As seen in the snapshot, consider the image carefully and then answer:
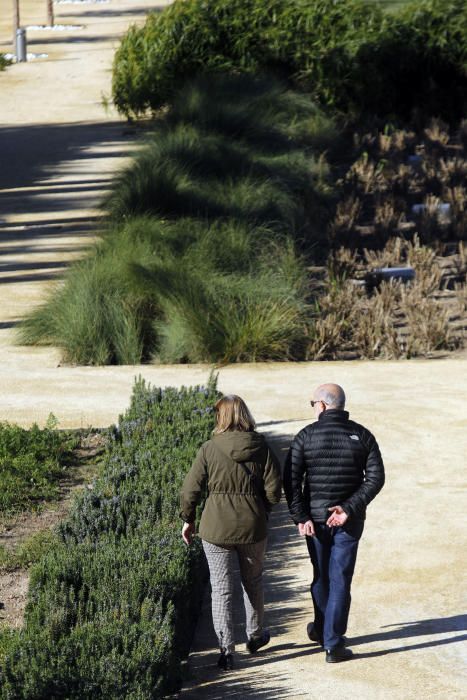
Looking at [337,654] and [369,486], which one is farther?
[337,654]

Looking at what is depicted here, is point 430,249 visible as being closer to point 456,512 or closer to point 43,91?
point 456,512

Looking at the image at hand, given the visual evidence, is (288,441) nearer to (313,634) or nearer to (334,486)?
(313,634)

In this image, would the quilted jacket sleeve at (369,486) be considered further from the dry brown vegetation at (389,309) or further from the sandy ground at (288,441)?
the dry brown vegetation at (389,309)

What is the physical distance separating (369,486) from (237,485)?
600 mm

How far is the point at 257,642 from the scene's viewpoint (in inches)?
238

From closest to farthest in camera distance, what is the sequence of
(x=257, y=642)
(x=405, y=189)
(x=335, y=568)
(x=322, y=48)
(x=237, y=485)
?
1. (x=237, y=485)
2. (x=335, y=568)
3. (x=257, y=642)
4. (x=405, y=189)
5. (x=322, y=48)

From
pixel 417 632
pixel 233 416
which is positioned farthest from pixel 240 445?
pixel 417 632

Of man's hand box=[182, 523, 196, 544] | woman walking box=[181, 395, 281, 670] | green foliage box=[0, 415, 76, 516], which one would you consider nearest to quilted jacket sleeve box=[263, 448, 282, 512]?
woman walking box=[181, 395, 281, 670]

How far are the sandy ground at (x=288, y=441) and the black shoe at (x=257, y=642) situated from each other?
2.0 inches

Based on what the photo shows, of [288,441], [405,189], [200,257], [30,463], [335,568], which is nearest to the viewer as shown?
[335,568]

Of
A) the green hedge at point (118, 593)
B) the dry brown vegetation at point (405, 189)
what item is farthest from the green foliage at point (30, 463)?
the dry brown vegetation at point (405, 189)

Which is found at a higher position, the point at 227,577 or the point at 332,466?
the point at 332,466

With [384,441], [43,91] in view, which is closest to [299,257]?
[384,441]

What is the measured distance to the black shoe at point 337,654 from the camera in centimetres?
593
